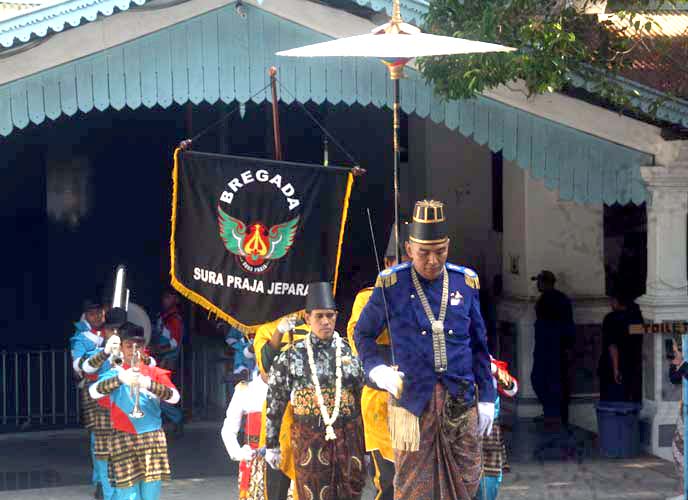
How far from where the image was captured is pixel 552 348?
45.4ft

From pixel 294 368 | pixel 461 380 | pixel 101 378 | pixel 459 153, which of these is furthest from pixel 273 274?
pixel 459 153

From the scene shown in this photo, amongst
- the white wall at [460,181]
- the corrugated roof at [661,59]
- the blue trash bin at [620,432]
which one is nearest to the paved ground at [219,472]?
the blue trash bin at [620,432]

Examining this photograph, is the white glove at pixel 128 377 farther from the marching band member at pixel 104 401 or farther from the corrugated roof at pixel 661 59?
the corrugated roof at pixel 661 59

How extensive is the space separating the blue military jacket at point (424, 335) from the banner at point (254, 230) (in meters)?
2.56

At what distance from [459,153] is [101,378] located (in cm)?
759

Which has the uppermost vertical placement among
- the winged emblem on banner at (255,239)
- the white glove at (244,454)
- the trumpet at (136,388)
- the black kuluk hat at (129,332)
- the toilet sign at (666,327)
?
the winged emblem on banner at (255,239)

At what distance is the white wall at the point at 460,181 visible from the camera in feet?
52.9

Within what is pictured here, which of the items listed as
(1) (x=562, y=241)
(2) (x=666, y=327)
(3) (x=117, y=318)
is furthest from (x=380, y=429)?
(1) (x=562, y=241)

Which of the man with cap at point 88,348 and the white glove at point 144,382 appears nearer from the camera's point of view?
the white glove at point 144,382

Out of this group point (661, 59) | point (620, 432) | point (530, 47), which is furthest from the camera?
point (661, 59)

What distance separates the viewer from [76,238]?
1498cm

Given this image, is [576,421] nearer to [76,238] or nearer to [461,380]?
[76,238]

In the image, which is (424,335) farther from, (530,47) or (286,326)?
(530,47)

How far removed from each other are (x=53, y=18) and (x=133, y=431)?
3.27 metres
